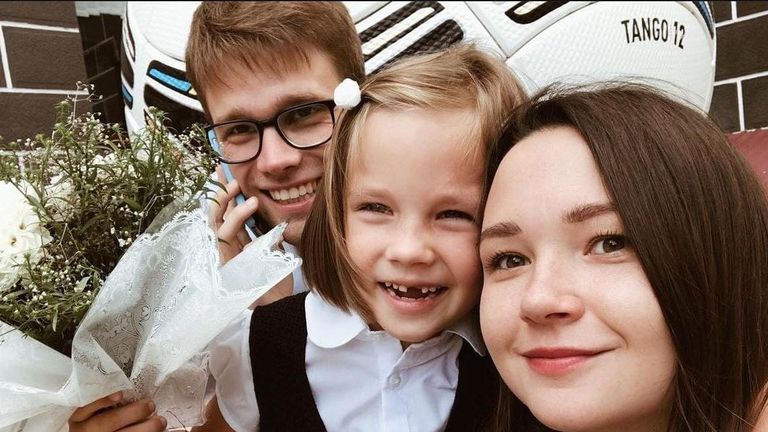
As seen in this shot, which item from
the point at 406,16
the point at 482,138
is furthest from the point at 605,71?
the point at 482,138

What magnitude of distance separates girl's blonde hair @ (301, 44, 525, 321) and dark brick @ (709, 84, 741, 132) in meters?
0.96

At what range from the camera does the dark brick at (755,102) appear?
5.68 ft

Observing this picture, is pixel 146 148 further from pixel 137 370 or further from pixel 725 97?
pixel 725 97

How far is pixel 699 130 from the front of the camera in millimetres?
854

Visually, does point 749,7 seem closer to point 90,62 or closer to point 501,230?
point 501,230

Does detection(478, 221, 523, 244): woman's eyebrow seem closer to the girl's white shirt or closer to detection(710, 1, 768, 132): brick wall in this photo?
the girl's white shirt

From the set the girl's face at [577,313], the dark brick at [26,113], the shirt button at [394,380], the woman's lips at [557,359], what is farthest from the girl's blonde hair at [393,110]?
the dark brick at [26,113]

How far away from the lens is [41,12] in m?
1.66

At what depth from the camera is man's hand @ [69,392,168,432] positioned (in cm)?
86

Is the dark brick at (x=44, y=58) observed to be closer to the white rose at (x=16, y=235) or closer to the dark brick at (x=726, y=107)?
the white rose at (x=16, y=235)

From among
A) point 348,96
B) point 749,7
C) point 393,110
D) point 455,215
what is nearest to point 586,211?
point 455,215

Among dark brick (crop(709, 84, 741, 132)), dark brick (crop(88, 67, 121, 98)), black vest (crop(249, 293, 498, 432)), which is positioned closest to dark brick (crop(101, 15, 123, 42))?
dark brick (crop(88, 67, 121, 98))

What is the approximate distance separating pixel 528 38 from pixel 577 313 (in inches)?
40.2

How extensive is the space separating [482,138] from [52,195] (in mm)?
606
